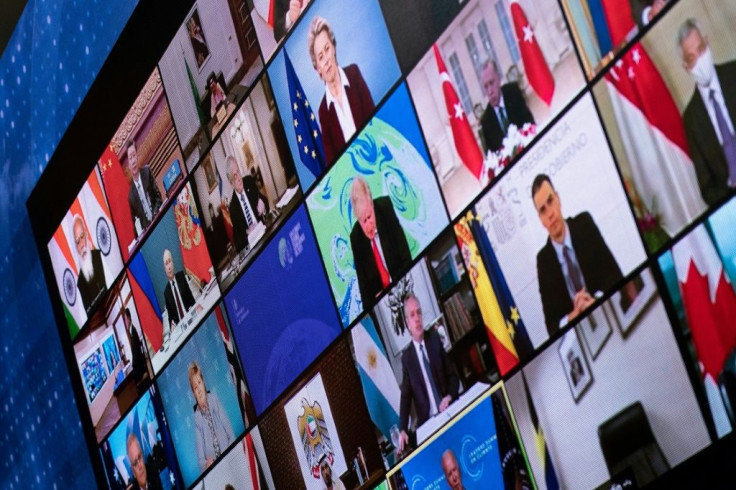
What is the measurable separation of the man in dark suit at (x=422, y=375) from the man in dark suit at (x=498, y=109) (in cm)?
42

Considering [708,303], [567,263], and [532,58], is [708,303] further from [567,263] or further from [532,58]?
[532,58]

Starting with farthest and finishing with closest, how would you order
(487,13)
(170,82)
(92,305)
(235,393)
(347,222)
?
1. (92,305)
2. (170,82)
3. (235,393)
4. (347,222)
5. (487,13)

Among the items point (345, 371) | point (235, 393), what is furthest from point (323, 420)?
point (235, 393)

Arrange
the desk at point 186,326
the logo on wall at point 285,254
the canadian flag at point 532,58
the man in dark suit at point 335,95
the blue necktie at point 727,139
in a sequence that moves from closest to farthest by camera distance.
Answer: the blue necktie at point 727,139 → the canadian flag at point 532,58 → the man in dark suit at point 335,95 → the logo on wall at point 285,254 → the desk at point 186,326

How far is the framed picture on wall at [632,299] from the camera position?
198cm

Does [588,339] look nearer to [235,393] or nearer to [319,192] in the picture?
[319,192]

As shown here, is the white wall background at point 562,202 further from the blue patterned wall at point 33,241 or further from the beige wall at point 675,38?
the blue patterned wall at point 33,241

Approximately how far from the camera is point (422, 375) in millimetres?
2551

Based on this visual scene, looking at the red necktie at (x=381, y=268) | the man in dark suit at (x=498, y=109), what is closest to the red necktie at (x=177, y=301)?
the red necktie at (x=381, y=268)

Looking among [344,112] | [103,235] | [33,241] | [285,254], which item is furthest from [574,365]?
[33,241]

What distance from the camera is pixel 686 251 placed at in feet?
6.26

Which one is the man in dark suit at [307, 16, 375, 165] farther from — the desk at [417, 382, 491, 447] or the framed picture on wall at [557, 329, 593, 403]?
the framed picture on wall at [557, 329, 593, 403]

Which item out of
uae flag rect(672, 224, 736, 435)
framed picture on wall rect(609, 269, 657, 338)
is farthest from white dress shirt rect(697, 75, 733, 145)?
framed picture on wall rect(609, 269, 657, 338)

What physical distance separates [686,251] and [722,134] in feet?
0.63
